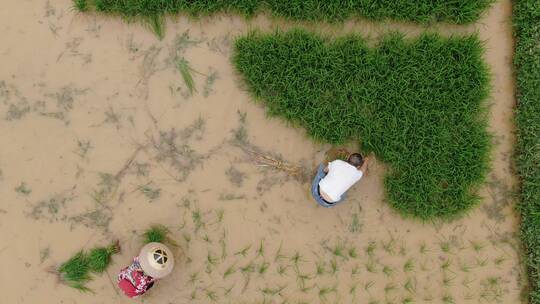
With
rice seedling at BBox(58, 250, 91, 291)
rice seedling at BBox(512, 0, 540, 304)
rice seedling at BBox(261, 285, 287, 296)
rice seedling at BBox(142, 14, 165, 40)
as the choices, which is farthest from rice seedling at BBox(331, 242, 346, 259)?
rice seedling at BBox(142, 14, 165, 40)

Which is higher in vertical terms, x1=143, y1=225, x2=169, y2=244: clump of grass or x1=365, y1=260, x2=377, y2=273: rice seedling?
x1=365, y1=260, x2=377, y2=273: rice seedling

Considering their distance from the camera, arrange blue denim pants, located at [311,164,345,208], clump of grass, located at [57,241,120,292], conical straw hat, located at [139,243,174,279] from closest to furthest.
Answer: conical straw hat, located at [139,243,174,279] → blue denim pants, located at [311,164,345,208] → clump of grass, located at [57,241,120,292]

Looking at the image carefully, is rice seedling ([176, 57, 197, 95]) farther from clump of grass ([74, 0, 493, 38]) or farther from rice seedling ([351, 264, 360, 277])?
rice seedling ([351, 264, 360, 277])

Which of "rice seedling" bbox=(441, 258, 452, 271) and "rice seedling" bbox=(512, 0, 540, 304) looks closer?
"rice seedling" bbox=(512, 0, 540, 304)

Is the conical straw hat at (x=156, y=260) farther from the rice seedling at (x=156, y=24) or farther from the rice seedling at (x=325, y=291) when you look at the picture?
the rice seedling at (x=156, y=24)

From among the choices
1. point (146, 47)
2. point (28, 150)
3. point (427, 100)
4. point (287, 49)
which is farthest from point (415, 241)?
point (28, 150)

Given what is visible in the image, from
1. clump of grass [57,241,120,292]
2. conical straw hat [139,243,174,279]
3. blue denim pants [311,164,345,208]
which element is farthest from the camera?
clump of grass [57,241,120,292]

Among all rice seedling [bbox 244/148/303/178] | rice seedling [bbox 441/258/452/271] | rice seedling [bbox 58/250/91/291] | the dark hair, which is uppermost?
the dark hair

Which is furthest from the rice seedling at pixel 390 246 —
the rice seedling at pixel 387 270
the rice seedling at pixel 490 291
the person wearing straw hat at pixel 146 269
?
the person wearing straw hat at pixel 146 269
